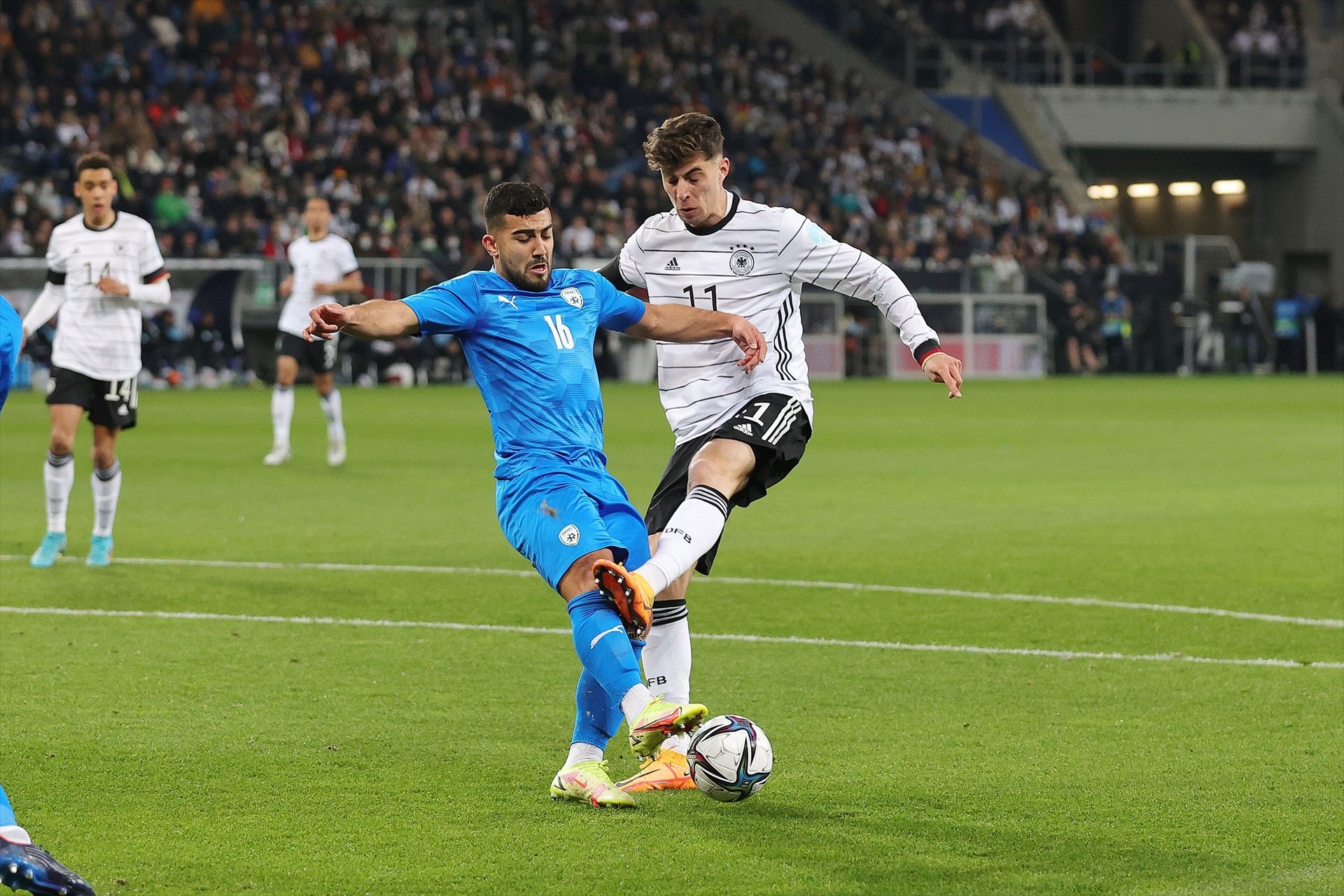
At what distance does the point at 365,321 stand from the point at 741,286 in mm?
1704

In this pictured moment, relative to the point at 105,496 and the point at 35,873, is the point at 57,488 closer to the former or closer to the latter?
the point at 105,496

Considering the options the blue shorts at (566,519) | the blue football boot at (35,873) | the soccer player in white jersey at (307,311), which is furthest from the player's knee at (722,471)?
the soccer player in white jersey at (307,311)

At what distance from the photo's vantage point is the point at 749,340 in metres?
5.70

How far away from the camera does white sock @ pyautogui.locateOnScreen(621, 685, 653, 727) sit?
4680 mm

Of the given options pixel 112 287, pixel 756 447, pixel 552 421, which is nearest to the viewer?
pixel 552 421

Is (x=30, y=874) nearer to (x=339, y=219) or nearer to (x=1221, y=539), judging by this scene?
(x=1221, y=539)

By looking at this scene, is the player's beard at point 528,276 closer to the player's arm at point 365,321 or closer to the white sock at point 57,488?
the player's arm at point 365,321

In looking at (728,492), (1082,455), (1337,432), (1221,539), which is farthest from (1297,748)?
(1337,432)

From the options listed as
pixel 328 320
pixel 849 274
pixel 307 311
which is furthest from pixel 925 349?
pixel 307 311

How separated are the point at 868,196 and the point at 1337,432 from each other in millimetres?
18883

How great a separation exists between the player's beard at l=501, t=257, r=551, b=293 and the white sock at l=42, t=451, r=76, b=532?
17.4 ft

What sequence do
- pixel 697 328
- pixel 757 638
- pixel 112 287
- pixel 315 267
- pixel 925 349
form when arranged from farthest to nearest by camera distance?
1. pixel 315 267
2. pixel 112 287
3. pixel 757 638
4. pixel 925 349
5. pixel 697 328

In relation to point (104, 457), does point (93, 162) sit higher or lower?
higher

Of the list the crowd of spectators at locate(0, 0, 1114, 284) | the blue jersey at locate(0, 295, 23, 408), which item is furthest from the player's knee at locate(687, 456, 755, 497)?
the crowd of spectators at locate(0, 0, 1114, 284)
